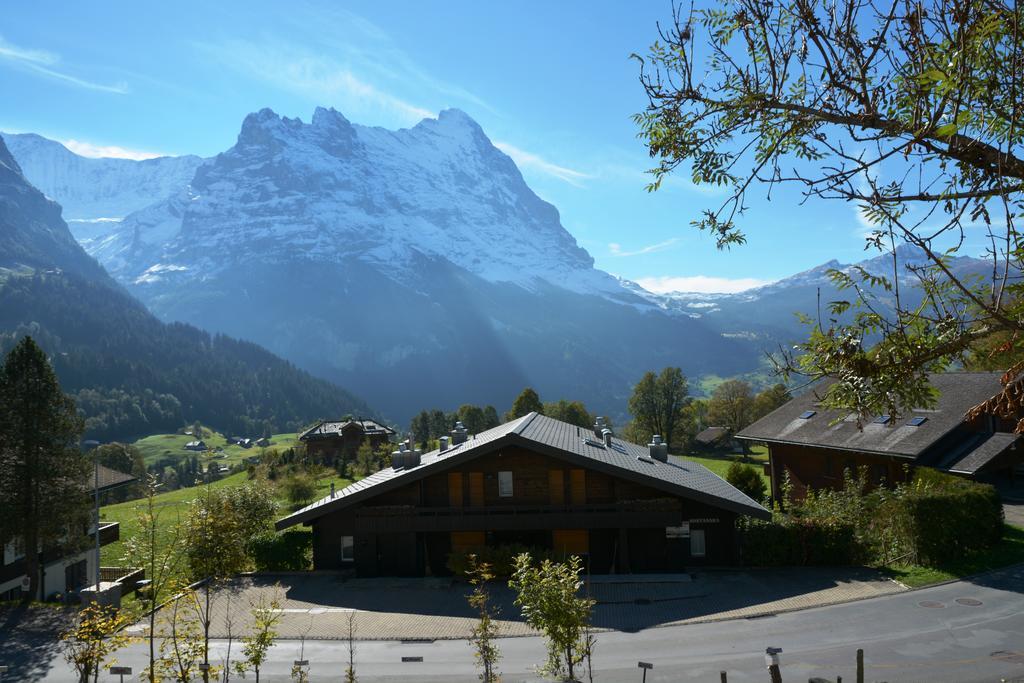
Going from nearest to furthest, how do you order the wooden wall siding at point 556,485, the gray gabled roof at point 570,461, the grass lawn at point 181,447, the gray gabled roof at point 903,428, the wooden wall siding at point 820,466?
the gray gabled roof at point 570,461 → the wooden wall siding at point 556,485 → the gray gabled roof at point 903,428 → the wooden wall siding at point 820,466 → the grass lawn at point 181,447

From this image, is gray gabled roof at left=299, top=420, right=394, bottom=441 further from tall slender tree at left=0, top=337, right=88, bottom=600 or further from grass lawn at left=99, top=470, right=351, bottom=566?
tall slender tree at left=0, top=337, right=88, bottom=600

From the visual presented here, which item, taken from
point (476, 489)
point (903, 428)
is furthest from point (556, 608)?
point (903, 428)

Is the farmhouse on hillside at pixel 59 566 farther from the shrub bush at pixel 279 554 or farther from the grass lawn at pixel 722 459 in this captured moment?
the grass lawn at pixel 722 459

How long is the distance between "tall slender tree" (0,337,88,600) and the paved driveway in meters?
7.66

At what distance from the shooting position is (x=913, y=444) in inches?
1379

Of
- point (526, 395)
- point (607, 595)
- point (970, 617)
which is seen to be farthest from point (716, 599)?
point (526, 395)

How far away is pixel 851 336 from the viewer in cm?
883

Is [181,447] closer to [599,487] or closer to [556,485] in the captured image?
[556,485]

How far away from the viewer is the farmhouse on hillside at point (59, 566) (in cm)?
3064

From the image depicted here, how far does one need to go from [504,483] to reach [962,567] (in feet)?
61.1

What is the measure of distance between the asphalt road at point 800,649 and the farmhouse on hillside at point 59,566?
43.7 ft

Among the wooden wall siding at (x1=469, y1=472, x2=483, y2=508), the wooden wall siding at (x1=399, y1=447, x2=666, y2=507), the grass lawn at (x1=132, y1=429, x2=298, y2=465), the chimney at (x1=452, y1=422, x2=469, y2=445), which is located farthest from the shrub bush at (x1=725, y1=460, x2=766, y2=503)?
the grass lawn at (x1=132, y1=429, x2=298, y2=465)

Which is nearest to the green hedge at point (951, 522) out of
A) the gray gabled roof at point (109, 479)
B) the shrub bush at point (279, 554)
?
the shrub bush at point (279, 554)

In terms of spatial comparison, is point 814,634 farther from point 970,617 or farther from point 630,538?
point 630,538
